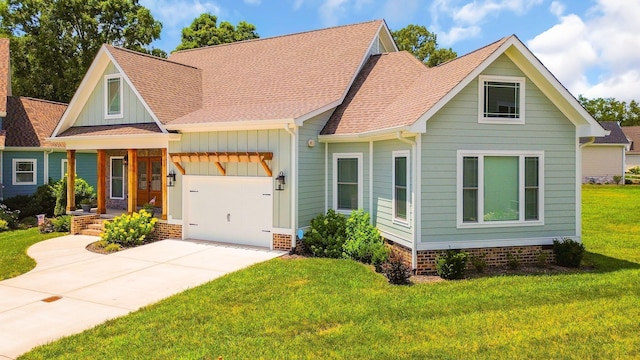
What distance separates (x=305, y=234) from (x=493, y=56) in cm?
651

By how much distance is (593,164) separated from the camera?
41.5m

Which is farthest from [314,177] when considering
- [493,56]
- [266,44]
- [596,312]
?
[266,44]

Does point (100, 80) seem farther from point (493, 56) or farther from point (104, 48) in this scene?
point (493, 56)

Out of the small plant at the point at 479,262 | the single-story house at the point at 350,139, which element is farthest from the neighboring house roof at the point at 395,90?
the small plant at the point at 479,262

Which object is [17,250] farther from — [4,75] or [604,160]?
[604,160]

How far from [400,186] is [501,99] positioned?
3.13m

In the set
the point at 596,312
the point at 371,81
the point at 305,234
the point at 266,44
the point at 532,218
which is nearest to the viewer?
the point at 596,312

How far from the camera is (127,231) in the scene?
1347 centimetres

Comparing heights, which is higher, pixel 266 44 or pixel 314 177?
pixel 266 44

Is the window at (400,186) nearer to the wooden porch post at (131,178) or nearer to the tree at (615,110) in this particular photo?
the wooden porch post at (131,178)

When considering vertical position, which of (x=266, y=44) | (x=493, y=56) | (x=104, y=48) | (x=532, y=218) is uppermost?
(x=266, y=44)

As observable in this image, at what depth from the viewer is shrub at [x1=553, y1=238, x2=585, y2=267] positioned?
33.5 feet

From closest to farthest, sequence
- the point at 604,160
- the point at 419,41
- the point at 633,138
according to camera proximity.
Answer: the point at 419,41 → the point at 604,160 → the point at 633,138

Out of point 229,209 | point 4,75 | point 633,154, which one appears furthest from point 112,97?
point 633,154
